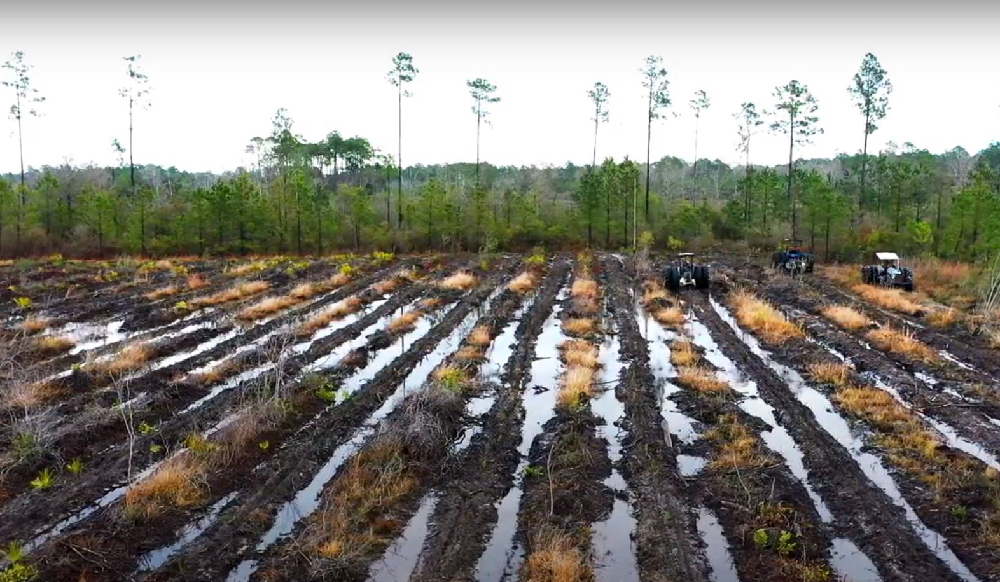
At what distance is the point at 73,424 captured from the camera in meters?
11.8

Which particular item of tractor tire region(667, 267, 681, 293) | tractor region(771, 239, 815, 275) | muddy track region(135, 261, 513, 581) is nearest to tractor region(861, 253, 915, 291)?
tractor region(771, 239, 815, 275)

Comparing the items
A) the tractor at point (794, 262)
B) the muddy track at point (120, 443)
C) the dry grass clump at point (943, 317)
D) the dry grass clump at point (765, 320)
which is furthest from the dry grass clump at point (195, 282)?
the dry grass clump at point (943, 317)

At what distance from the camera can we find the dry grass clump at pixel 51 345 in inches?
683

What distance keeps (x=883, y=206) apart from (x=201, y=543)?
4262 cm

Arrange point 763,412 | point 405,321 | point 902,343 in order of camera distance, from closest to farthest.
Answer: point 763,412, point 902,343, point 405,321

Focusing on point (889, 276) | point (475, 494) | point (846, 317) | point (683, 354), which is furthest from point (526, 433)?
point (889, 276)

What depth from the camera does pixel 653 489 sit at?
978 centimetres

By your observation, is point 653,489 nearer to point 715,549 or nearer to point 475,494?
point 715,549

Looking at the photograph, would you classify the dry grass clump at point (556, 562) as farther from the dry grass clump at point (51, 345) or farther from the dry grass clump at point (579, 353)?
the dry grass clump at point (51, 345)

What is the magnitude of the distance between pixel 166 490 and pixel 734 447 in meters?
8.34

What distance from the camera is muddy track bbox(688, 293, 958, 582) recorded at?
781 centimetres

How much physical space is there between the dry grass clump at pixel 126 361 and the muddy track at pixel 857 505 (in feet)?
43.7

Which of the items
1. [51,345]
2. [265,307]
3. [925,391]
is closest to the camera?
[925,391]

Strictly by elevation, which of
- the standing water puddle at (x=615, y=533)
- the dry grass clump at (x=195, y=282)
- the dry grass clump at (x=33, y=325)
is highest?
the dry grass clump at (x=195, y=282)
